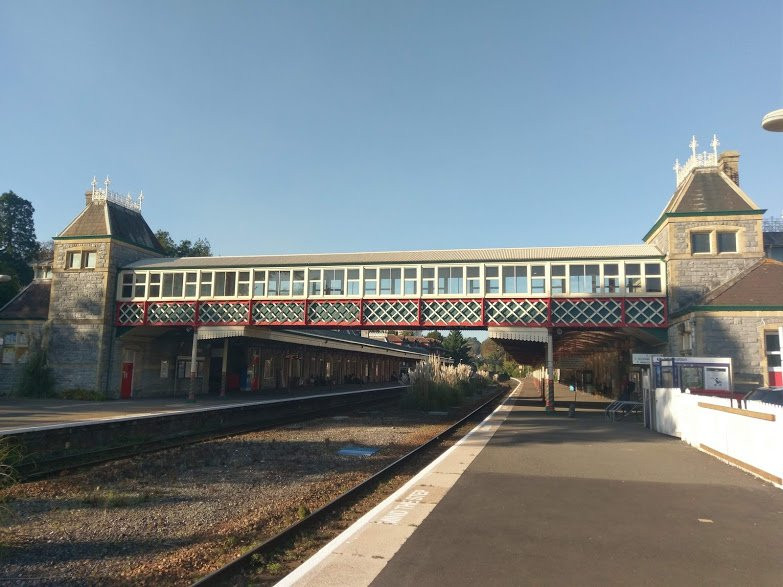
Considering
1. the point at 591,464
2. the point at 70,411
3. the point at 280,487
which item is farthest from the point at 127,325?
the point at 591,464

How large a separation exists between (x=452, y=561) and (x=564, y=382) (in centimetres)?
6361

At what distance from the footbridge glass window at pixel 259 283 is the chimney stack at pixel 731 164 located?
76.7 ft

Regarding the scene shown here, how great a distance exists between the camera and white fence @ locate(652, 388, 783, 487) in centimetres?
872

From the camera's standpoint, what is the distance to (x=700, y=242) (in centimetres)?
2330

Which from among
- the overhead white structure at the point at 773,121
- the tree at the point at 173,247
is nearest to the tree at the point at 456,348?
the tree at the point at 173,247

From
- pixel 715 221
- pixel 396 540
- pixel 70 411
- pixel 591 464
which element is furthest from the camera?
pixel 715 221

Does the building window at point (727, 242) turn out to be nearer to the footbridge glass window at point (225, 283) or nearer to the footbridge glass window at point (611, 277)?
the footbridge glass window at point (611, 277)

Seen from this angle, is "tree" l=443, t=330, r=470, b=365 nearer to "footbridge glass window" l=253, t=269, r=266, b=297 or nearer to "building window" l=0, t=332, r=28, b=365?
"footbridge glass window" l=253, t=269, r=266, b=297

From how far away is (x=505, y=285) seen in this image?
25922 mm

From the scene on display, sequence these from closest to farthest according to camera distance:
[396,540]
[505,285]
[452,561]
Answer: [452,561] < [396,540] < [505,285]

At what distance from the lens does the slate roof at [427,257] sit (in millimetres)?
25125

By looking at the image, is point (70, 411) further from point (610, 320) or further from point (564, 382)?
point (564, 382)

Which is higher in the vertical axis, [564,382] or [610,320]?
[610,320]

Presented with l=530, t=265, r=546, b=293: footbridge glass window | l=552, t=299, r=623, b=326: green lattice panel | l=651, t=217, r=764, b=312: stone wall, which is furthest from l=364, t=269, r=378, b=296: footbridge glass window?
l=651, t=217, r=764, b=312: stone wall
